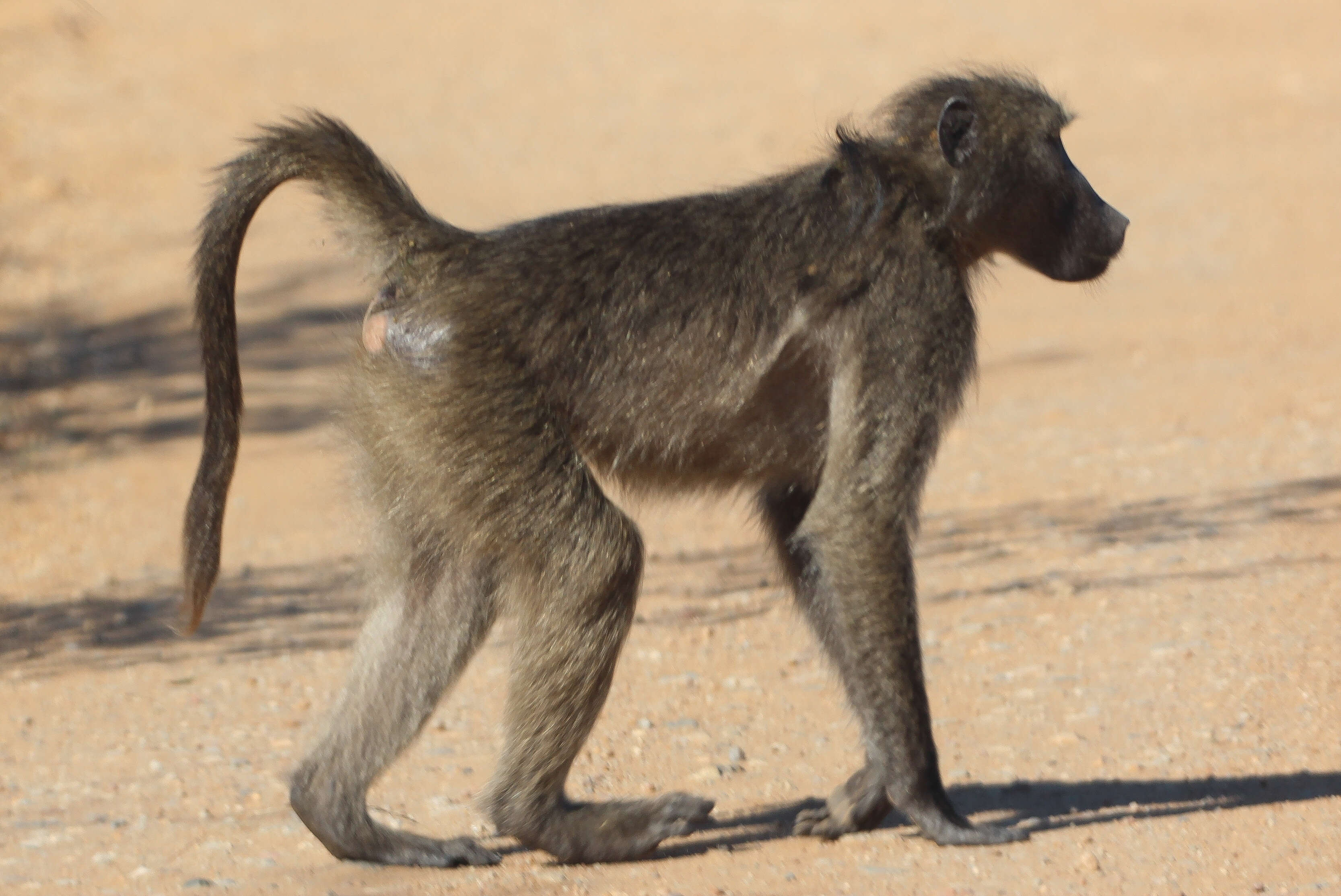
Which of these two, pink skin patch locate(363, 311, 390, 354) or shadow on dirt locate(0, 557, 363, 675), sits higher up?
pink skin patch locate(363, 311, 390, 354)

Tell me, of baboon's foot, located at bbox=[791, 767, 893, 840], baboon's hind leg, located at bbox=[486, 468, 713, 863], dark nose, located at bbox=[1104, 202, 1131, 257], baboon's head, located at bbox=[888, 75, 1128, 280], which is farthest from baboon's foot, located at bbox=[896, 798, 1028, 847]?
dark nose, located at bbox=[1104, 202, 1131, 257]

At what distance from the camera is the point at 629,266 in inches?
157

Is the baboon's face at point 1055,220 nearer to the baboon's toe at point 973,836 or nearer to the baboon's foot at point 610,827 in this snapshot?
the baboon's toe at point 973,836

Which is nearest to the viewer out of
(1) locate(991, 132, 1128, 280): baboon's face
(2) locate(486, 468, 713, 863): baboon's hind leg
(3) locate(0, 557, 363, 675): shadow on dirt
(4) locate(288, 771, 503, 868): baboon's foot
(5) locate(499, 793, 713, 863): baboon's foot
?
(2) locate(486, 468, 713, 863): baboon's hind leg

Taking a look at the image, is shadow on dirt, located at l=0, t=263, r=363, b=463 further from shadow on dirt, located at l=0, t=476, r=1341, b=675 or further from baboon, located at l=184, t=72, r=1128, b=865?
baboon, located at l=184, t=72, r=1128, b=865

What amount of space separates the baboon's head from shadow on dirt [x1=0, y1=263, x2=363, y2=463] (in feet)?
17.8

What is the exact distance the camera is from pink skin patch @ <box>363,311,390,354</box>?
3.91 meters

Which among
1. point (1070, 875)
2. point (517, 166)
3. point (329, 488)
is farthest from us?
point (517, 166)

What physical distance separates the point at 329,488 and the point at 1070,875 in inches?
218

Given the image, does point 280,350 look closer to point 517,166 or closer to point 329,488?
point 329,488

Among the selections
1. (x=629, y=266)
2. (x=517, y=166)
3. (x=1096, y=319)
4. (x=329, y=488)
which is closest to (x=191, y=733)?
(x=629, y=266)

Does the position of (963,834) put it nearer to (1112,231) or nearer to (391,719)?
(391,719)

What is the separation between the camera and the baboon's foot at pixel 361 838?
3980mm

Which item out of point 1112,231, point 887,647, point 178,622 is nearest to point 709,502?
point 887,647
